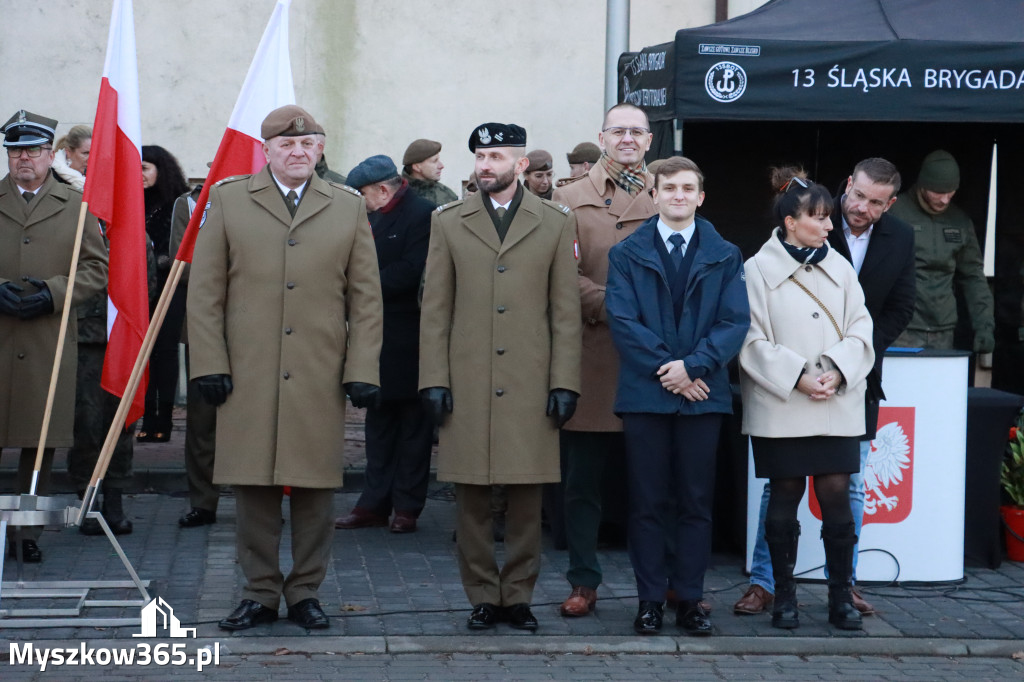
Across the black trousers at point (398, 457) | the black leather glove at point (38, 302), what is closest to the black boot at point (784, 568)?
the black trousers at point (398, 457)

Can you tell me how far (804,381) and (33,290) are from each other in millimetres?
3759

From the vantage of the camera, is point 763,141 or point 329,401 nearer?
point 329,401

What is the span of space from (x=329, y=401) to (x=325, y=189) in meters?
0.87

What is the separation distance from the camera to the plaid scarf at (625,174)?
6617mm

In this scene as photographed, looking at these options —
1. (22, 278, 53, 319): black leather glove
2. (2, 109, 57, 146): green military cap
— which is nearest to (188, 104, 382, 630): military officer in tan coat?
(22, 278, 53, 319): black leather glove

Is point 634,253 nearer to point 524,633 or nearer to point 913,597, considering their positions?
point 524,633

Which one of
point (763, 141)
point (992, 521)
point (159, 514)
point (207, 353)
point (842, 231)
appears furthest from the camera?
point (763, 141)

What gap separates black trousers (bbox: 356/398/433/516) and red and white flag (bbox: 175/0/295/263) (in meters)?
2.02

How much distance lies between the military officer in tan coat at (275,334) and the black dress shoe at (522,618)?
2.54 ft

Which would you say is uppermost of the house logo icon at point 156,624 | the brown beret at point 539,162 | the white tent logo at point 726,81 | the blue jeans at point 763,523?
the white tent logo at point 726,81

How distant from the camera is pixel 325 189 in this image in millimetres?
6109

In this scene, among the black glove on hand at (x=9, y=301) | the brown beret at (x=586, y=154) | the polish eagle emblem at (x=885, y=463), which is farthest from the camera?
the brown beret at (x=586, y=154)

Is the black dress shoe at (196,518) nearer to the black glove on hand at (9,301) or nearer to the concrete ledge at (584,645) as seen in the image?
the black glove on hand at (9,301)

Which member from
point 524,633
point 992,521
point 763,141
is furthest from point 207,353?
point 763,141
